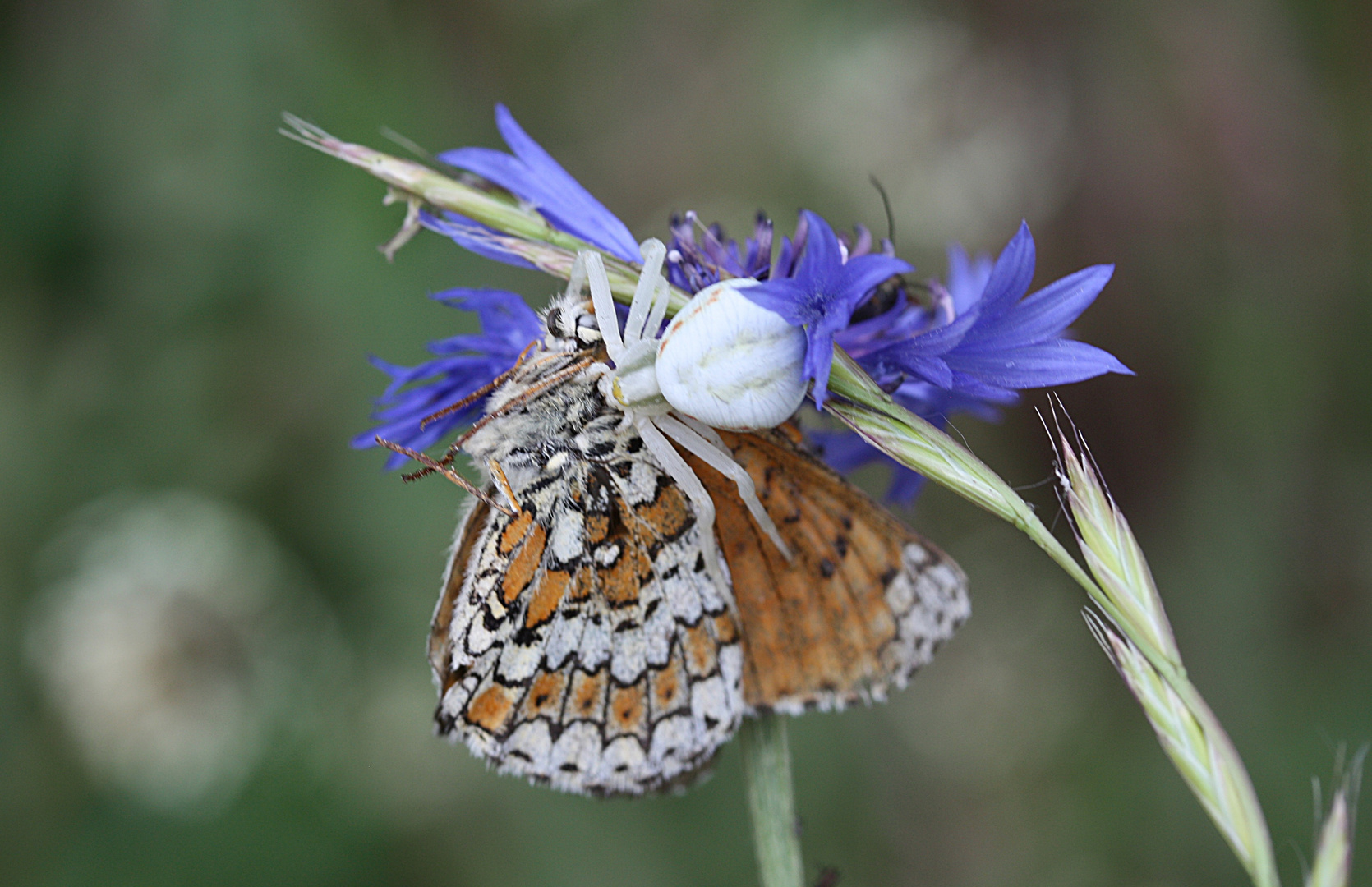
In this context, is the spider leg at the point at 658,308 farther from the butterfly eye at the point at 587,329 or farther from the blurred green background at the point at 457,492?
the blurred green background at the point at 457,492

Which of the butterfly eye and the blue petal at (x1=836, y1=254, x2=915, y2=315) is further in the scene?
the butterfly eye

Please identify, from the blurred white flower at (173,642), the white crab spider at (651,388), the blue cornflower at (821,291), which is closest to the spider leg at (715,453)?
the white crab spider at (651,388)

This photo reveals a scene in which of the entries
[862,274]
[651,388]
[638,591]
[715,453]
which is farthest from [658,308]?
[638,591]

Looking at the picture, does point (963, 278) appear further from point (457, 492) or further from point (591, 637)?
point (457, 492)

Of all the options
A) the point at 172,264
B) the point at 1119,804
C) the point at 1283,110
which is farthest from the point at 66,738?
the point at 1283,110

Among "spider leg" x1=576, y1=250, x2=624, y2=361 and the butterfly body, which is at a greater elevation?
"spider leg" x1=576, y1=250, x2=624, y2=361

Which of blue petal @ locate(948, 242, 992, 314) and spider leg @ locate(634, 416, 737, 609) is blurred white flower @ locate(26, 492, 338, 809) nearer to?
spider leg @ locate(634, 416, 737, 609)

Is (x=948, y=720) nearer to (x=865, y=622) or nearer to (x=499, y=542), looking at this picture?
(x=865, y=622)

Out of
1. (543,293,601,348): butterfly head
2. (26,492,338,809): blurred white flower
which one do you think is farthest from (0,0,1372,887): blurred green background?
(543,293,601,348): butterfly head
